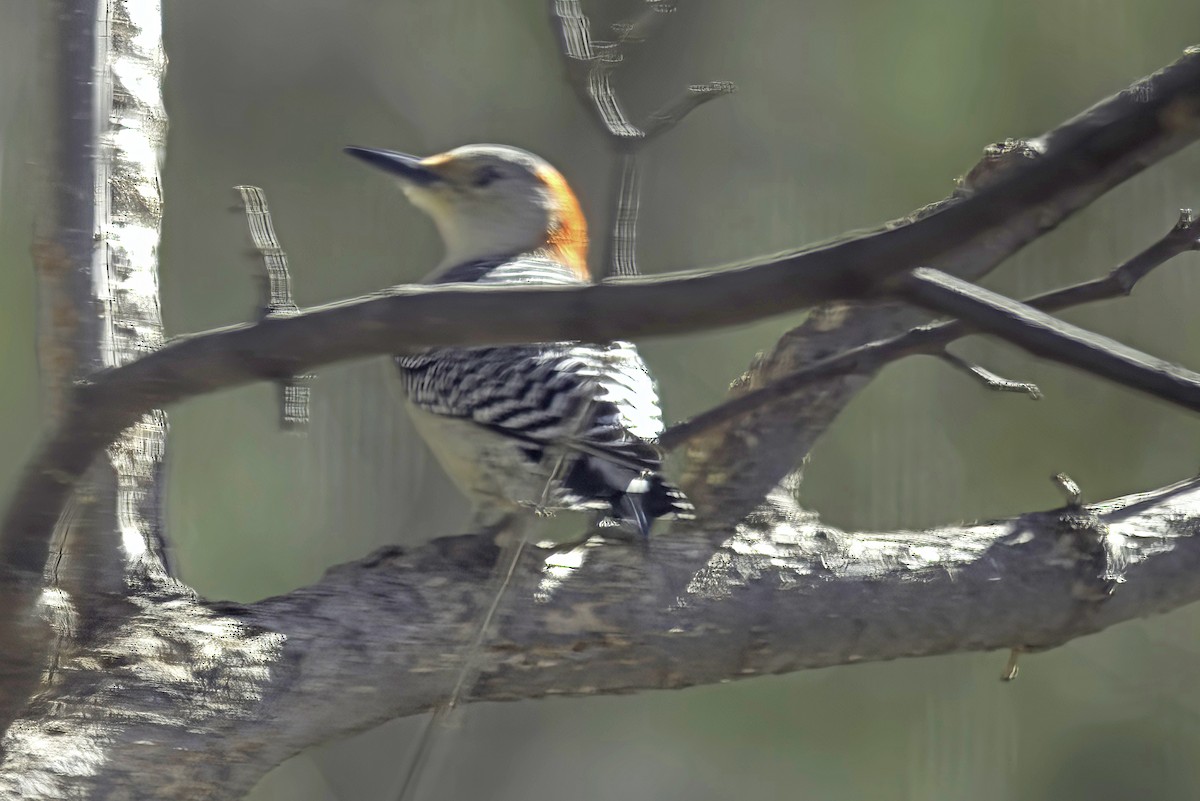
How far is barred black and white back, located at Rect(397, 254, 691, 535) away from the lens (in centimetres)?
96

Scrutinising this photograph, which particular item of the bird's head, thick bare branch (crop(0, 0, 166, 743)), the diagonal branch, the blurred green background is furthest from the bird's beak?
the diagonal branch

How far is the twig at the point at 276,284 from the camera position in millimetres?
577

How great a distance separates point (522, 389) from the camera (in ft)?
3.59

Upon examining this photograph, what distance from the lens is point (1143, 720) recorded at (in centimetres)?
280

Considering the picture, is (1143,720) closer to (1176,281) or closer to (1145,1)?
(1176,281)

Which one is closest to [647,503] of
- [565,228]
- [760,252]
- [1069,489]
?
[1069,489]

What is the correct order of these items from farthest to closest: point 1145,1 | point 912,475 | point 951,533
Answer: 1. point 1145,1
2. point 912,475
3. point 951,533

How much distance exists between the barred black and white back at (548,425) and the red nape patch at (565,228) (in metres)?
0.33

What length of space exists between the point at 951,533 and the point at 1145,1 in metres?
2.11

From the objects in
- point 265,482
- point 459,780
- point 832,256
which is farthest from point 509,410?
point 459,780

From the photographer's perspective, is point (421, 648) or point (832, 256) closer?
point (832, 256)

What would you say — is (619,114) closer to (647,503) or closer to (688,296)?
(688,296)

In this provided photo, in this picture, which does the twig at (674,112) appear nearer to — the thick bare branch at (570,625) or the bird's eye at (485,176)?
the thick bare branch at (570,625)

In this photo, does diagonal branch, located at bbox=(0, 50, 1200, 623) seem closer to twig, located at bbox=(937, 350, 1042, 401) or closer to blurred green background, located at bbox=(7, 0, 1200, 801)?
twig, located at bbox=(937, 350, 1042, 401)
